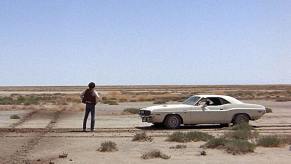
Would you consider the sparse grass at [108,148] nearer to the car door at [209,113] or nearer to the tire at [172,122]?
the tire at [172,122]

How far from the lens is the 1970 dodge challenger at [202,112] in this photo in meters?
23.5

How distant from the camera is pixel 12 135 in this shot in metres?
21.1

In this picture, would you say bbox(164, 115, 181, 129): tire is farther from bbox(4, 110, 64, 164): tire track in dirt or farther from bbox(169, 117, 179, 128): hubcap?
bbox(4, 110, 64, 164): tire track in dirt

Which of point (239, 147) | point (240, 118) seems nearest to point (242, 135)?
point (239, 147)

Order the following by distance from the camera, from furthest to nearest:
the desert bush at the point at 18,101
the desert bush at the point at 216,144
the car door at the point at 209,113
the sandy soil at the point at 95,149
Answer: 1. the desert bush at the point at 18,101
2. the car door at the point at 209,113
3. the desert bush at the point at 216,144
4. the sandy soil at the point at 95,149

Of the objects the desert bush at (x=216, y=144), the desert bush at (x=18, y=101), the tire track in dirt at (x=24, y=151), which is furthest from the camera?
the desert bush at (x=18, y=101)

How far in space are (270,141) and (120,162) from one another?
17.4 feet

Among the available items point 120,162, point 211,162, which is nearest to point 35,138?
point 120,162

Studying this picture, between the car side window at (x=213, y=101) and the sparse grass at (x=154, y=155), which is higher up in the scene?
the car side window at (x=213, y=101)

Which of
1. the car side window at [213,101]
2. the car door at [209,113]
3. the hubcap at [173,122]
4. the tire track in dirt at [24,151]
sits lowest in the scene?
the tire track in dirt at [24,151]

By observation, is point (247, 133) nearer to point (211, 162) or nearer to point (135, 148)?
point (135, 148)

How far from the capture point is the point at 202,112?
2364 cm

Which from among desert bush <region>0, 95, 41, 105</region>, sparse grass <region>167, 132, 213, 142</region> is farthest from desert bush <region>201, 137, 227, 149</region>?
desert bush <region>0, 95, 41, 105</region>

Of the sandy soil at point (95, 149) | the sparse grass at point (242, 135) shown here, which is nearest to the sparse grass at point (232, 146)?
the sandy soil at point (95, 149)
